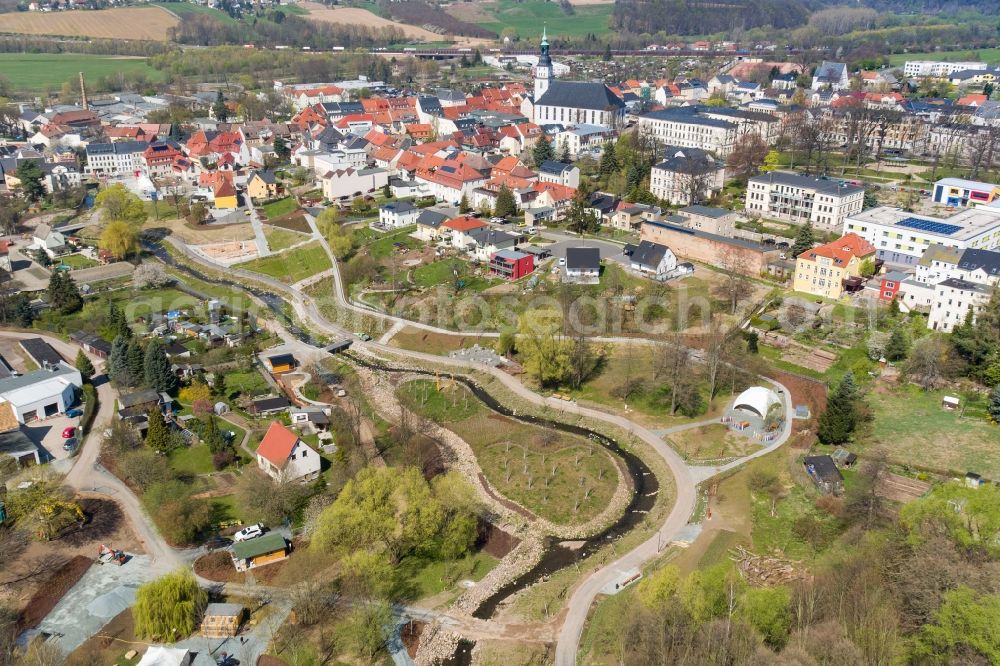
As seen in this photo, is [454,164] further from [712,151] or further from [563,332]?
[563,332]

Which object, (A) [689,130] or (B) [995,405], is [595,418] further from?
(A) [689,130]

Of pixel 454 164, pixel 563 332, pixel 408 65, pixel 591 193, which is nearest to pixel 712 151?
pixel 591 193

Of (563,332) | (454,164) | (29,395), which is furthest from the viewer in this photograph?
(454,164)

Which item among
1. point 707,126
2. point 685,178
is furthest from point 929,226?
point 707,126

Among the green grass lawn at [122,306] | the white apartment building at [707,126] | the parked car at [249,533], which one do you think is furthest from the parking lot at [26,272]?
the white apartment building at [707,126]

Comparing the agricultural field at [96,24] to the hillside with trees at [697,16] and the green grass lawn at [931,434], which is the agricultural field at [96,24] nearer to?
the hillside with trees at [697,16]
